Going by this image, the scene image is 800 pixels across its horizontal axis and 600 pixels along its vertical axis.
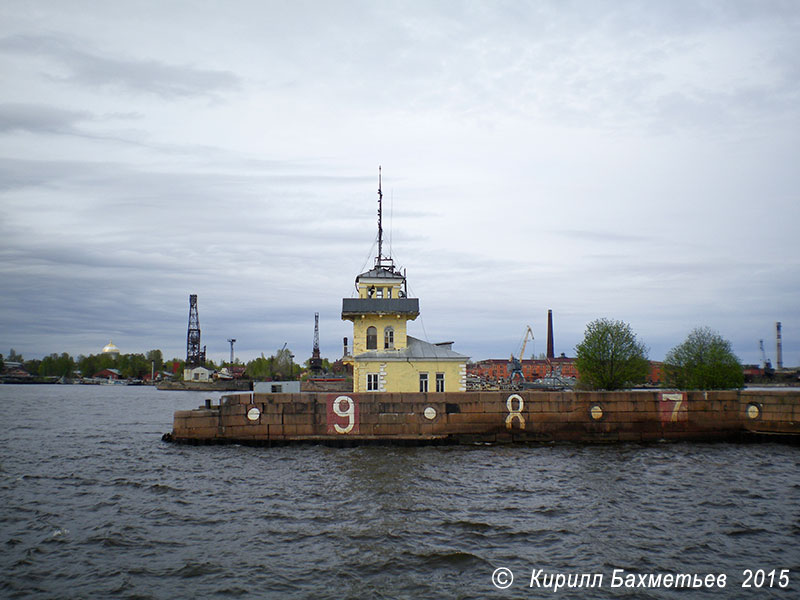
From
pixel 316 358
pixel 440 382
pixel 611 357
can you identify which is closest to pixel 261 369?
pixel 316 358

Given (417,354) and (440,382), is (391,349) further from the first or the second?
(440,382)

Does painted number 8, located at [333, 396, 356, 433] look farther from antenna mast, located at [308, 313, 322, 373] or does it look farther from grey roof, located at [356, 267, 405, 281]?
antenna mast, located at [308, 313, 322, 373]

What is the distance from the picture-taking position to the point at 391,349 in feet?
109

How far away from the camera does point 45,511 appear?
15.9 m

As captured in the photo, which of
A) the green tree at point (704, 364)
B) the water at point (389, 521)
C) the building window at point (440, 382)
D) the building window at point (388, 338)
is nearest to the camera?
the water at point (389, 521)

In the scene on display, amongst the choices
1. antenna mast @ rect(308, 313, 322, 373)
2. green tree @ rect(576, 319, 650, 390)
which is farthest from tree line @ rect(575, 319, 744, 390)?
antenna mast @ rect(308, 313, 322, 373)

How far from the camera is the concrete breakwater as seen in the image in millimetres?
25547

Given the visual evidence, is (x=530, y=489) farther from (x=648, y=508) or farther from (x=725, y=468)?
(x=725, y=468)

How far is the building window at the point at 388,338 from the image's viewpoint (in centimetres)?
3322

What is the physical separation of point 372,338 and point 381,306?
2143 millimetres

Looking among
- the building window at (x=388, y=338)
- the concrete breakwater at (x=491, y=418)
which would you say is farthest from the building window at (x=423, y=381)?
the concrete breakwater at (x=491, y=418)

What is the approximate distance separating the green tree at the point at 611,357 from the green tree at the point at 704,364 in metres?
4.43

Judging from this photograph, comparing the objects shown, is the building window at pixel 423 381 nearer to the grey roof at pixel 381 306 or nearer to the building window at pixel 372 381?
the building window at pixel 372 381

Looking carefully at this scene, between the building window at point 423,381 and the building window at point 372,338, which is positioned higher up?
the building window at point 372,338
